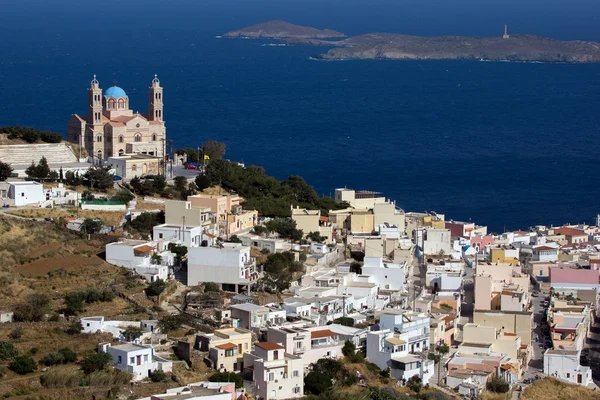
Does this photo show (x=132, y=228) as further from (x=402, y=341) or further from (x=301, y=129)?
(x=301, y=129)

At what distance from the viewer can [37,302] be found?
96.0 feet

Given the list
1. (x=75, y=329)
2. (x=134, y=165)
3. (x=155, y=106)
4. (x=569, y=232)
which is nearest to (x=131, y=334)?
(x=75, y=329)

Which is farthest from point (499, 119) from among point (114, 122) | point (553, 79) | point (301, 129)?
point (114, 122)

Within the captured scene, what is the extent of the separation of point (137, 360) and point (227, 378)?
5.81ft

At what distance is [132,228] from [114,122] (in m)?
8.93

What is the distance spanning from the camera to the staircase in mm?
41844

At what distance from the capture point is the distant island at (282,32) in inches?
7318

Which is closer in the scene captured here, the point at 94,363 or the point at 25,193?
the point at 94,363

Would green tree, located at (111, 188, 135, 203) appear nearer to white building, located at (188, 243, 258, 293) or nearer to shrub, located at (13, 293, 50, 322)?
white building, located at (188, 243, 258, 293)

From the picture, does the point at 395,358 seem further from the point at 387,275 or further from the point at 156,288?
the point at 387,275

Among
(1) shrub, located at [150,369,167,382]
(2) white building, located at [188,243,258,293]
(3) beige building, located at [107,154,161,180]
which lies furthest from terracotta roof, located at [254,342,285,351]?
(3) beige building, located at [107,154,161,180]

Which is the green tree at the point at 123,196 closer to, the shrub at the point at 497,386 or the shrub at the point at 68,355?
the shrub at the point at 68,355

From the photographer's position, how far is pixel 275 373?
83.7 ft

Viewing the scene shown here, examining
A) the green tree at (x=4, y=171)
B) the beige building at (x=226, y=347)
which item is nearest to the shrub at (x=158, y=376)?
the beige building at (x=226, y=347)
